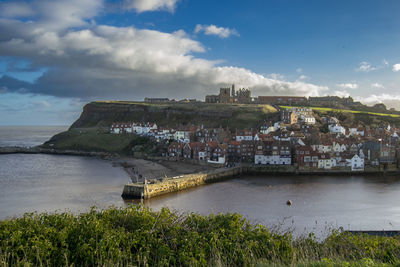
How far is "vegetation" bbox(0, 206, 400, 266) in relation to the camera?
31.9 ft

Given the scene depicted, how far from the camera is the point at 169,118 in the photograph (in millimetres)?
107625

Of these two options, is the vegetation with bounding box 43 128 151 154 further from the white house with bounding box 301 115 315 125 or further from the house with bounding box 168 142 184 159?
the white house with bounding box 301 115 315 125

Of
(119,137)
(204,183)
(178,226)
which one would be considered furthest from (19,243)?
(119,137)

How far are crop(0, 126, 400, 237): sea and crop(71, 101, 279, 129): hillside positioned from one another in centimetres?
4542

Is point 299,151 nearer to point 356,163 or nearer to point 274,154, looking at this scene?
point 274,154

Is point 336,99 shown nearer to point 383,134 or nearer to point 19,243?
point 383,134

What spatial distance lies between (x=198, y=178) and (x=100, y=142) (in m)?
46.3

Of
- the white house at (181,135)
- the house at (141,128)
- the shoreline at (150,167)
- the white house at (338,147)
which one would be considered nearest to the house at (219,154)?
the shoreline at (150,167)

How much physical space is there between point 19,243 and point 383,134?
68049 millimetres

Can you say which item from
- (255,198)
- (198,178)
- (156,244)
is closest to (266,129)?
(198,178)

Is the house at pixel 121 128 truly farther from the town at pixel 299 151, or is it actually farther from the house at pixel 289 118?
the house at pixel 289 118

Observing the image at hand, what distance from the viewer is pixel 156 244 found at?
1102 centimetres

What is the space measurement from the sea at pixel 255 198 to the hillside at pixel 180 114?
4542 centimetres

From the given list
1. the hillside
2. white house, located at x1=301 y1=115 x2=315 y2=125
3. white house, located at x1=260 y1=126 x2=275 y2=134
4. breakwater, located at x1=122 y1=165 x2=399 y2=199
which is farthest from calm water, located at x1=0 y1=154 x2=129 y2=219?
white house, located at x1=301 y1=115 x2=315 y2=125
